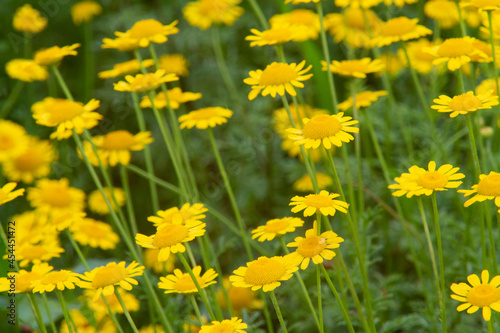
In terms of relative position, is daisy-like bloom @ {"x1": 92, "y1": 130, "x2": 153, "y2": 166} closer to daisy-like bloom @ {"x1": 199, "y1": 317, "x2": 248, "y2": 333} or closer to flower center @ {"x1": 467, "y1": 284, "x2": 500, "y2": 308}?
daisy-like bloom @ {"x1": 199, "y1": 317, "x2": 248, "y2": 333}

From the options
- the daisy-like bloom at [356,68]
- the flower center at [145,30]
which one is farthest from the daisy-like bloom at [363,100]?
the flower center at [145,30]

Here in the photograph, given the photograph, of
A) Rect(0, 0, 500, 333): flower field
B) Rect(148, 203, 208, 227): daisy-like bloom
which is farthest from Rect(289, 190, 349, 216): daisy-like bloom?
Rect(148, 203, 208, 227): daisy-like bloom

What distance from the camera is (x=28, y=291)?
1341 mm

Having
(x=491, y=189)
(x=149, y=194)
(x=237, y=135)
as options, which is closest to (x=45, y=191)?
(x=149, y=194)

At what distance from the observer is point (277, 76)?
1.54 meters

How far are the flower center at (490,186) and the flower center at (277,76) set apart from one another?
1.64 ft

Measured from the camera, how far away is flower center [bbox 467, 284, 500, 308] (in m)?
1.10

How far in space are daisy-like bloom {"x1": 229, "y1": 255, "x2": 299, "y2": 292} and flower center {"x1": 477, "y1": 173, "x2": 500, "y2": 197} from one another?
1.24ft

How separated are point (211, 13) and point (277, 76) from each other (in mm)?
1309

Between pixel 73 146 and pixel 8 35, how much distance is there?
2.06ft

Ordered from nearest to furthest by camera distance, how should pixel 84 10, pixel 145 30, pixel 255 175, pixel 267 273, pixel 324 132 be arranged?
1. pixel 267 273
2. pixel 324 132
3. pixel 145 30
4. pixel 255 175
5. pixel 84 10

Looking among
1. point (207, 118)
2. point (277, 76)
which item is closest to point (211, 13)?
point (207, 118)

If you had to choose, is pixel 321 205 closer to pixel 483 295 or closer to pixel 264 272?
pixel 264 272

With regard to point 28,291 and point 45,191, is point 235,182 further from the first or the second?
point 28,291
